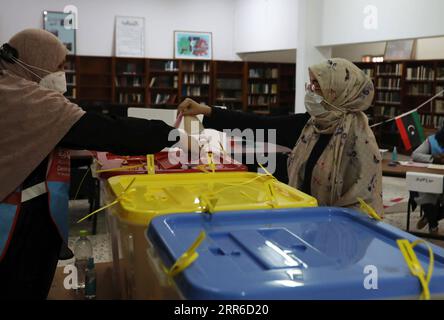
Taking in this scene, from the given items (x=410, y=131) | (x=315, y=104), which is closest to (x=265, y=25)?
(x=410, y=131)

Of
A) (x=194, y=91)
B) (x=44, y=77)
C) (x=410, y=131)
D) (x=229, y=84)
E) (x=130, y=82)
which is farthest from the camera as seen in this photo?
(x=229, y=84)

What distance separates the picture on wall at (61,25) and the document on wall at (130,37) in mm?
1021

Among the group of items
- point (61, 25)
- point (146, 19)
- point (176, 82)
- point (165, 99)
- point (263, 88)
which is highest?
point (146, 19)

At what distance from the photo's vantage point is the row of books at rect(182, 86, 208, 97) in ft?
41.7

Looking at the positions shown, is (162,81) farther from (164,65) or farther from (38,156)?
(38,156)

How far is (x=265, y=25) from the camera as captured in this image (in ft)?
37.2

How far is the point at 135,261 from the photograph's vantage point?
115 cm

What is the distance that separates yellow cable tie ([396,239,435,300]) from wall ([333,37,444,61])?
10537mm

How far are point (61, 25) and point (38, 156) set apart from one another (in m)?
10.9

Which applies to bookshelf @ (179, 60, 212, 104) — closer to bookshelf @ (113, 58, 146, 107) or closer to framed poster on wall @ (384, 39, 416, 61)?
bookshelf @ (113, 58, 146, 107)

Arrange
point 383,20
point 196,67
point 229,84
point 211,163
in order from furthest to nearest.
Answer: point 229,84, point 196,67, point 383,20, point 211,163

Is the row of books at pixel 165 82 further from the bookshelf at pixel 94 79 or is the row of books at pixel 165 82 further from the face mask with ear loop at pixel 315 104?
the face mask with ear loop at pixel 315 104

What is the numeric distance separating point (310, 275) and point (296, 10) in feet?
31.7

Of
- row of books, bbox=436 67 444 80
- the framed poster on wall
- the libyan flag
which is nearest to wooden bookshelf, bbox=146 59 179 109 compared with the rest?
the framed poster on wall
